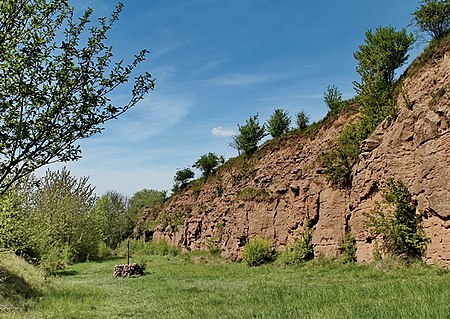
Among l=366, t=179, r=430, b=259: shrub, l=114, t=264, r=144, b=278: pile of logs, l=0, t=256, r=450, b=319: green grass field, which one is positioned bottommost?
l=114, t=264, r=144, b=278: pile of logs

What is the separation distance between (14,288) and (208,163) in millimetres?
33284

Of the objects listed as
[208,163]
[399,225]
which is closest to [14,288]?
[399,225]

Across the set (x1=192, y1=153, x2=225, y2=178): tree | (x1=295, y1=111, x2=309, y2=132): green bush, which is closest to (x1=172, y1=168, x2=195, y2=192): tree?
(x1=192, y1=153, x2=225, y2=178): tree

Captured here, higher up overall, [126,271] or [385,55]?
[385,55]

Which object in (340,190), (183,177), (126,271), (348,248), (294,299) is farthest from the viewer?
(183,177)

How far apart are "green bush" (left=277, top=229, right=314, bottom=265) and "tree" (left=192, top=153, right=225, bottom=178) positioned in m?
23.3

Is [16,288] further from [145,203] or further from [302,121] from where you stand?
[145,203]

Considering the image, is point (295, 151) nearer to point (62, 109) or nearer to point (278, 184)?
point (278, 184)

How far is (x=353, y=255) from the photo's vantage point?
1872cm

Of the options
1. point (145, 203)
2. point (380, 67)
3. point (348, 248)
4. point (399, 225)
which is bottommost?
point (348, 248)

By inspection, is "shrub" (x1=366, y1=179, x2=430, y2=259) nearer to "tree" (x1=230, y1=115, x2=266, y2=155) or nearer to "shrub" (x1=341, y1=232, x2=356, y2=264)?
"shrub" (x1=341, y1=232, x2=356, y2=264)

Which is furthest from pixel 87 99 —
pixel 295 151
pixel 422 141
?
pixel 295 151

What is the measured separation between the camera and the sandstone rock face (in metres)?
14.3

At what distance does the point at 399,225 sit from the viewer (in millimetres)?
15125
